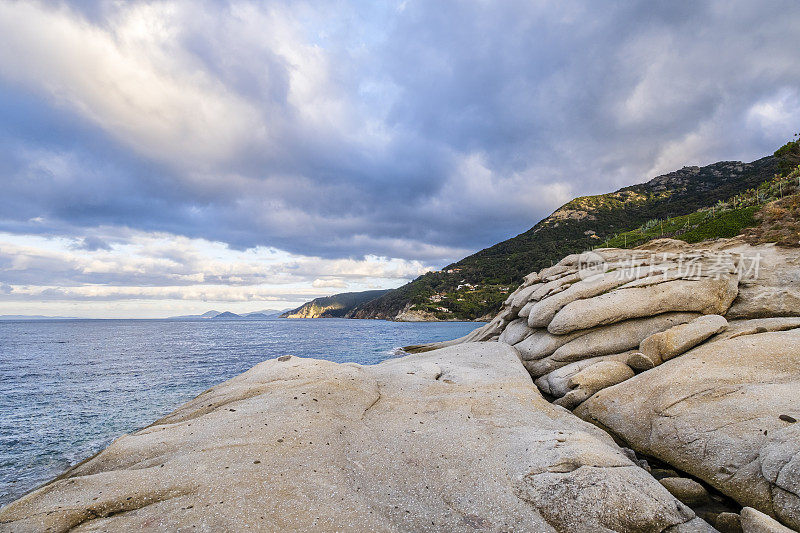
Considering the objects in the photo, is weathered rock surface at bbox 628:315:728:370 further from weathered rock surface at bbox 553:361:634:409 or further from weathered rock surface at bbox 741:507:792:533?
weathered rock surface at bbox 741:507:792:533

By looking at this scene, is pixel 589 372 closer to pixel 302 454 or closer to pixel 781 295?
pixel 781 295

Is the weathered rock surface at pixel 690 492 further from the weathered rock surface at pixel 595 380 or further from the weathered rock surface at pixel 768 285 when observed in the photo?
the weathered rock surface at pixel 768 285

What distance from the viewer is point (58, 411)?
26312 millimetres

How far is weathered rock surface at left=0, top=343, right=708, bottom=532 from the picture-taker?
24.5 ft

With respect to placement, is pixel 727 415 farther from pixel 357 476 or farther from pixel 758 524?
pixel 357 476

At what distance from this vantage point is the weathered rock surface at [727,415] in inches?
348

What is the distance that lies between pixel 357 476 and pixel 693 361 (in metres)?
14.6

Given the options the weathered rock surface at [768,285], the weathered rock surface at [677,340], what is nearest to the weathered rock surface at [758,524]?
the weathered rock surface at [677,340]

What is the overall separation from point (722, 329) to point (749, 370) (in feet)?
14.3

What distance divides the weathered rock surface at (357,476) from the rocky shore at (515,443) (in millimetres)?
51

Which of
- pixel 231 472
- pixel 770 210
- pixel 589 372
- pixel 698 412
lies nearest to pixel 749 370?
pixel 698 412

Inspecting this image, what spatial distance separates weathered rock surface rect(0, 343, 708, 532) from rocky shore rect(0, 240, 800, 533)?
51mm

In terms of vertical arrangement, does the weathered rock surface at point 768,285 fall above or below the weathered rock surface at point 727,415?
above

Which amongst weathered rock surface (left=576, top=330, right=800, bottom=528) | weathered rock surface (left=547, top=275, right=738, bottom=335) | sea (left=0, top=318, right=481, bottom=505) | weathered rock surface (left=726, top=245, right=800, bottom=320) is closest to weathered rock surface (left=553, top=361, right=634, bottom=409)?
weathered rock surface (left=576, top=330, right=800, bottom=528)
